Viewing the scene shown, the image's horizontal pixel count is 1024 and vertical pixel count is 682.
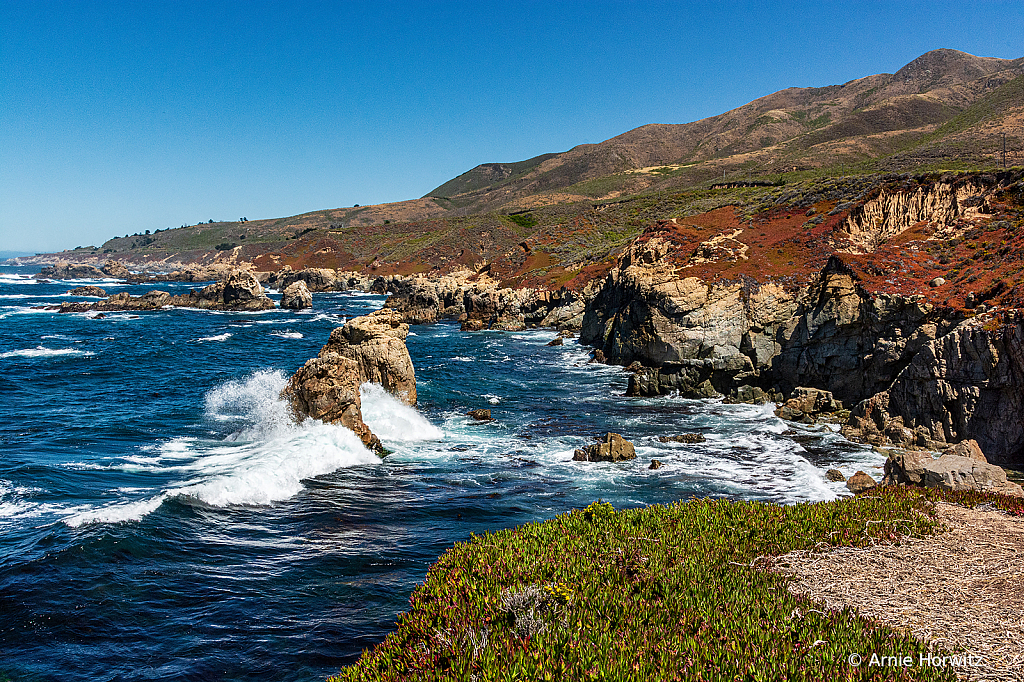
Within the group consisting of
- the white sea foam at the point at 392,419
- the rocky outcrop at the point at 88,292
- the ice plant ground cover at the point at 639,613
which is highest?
the rocky outcrop at the point at 88,292

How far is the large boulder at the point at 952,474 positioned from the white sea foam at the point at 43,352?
59223 mm

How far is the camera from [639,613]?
8922mm

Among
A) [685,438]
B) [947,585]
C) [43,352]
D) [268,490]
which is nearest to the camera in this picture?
[947,585]

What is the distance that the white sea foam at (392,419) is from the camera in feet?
96.4

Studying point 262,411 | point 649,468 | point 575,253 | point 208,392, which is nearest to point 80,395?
point 208,392

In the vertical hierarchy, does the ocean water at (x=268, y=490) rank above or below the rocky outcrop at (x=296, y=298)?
below

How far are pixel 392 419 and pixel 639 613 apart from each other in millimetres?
23085

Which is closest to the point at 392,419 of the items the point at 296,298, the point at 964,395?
the point at 964,395

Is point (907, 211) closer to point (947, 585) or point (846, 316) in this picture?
point (846, 316)

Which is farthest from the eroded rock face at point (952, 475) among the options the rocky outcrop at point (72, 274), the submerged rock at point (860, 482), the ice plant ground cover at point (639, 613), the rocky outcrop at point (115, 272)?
the rocky outcrop at point (115, 272)

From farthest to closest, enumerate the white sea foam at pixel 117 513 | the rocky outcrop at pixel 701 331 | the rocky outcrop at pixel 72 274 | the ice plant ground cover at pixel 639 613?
1. the rocky outcrop at pixel 72 274
2. the rocky outcrop at pixel 701 331
3. the white sea foam at pixel 117 513
4. the ice plant ground cover at pixel 639 613

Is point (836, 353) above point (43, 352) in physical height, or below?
below

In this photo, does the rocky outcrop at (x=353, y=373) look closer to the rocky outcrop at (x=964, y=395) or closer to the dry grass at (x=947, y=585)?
the dry grass at (x=947, y=585)

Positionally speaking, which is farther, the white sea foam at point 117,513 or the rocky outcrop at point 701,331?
the rocky outcrop at point 701,331
